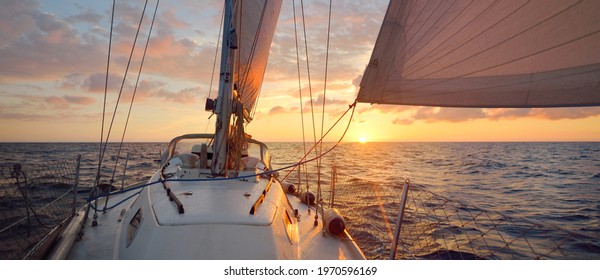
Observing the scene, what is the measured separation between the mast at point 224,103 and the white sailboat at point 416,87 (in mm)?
116

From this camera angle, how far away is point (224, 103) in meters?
5.60

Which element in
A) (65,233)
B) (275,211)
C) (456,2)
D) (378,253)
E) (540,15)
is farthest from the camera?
(378,253)

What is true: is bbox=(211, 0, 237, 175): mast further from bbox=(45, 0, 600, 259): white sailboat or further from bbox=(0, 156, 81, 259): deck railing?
bbox=(0, 156, 81, 259): deck railing

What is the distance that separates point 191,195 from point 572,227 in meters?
11.2

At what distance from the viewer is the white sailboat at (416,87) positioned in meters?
3.07

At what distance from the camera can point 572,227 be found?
32.3 feet

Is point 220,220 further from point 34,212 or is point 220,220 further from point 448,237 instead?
point 448,237

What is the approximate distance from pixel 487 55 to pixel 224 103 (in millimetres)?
3910

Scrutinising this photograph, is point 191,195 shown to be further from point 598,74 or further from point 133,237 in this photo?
point 598,74

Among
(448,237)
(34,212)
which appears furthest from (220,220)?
(448,237)

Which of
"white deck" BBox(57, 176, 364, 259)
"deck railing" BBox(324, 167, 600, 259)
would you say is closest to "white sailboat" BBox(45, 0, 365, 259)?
"white deck" BBox(57, 176, 364, 259)

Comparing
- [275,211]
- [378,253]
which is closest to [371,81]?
[275,211]

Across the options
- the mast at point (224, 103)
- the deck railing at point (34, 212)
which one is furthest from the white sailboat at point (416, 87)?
the deck railing at point (34, 212)

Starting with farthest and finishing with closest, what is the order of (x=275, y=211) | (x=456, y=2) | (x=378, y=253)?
1. (x=378, y=253)
2. (x=275, y=211)
3. (x=456, y=2)
